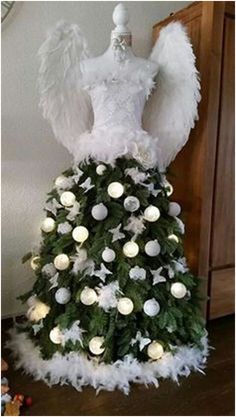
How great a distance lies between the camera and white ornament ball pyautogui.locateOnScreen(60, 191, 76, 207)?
4.34 ft

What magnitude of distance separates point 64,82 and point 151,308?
0.96 m

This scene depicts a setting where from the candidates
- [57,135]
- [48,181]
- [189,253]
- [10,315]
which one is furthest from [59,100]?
[10,315]

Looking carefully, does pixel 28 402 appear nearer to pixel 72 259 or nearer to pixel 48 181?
pixel 72 259

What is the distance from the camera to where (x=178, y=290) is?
1285 mm

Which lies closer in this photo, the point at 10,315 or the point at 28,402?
the point at 28,402

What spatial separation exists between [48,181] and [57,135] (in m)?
0.31

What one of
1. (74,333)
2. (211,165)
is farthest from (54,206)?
(211,165)

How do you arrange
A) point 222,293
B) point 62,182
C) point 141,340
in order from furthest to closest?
1. point 222,293
2. point 62,182
3. point 141,340

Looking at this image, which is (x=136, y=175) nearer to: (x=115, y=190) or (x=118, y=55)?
(x=115, y=190)

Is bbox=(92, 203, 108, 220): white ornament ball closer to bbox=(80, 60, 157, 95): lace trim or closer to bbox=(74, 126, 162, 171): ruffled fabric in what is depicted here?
bbox=(74, 126, 162, 171): ruffled fabric

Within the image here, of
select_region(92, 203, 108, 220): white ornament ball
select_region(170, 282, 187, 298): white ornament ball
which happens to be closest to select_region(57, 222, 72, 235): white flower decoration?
select_region(92, 203, 108, 220): white ornament ball

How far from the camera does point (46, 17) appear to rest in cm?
161

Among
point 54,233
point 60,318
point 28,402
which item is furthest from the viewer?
point 54,233

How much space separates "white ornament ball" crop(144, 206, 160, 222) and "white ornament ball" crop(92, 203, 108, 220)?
16 centimetres
